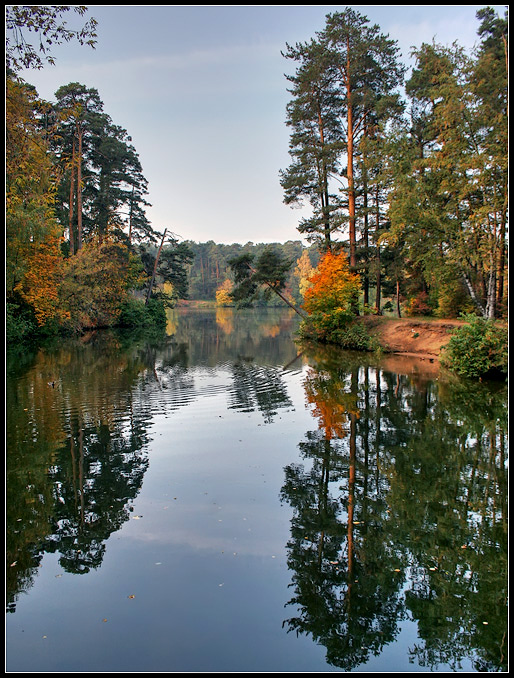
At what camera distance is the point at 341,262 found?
26.7 meters

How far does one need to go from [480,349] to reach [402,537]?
37.4 feet

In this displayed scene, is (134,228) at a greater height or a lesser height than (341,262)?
greater

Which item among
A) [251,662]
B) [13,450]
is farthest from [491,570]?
[13,450]

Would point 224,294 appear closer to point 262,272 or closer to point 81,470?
point 262,272

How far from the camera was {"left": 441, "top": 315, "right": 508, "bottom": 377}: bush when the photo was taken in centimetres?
1476

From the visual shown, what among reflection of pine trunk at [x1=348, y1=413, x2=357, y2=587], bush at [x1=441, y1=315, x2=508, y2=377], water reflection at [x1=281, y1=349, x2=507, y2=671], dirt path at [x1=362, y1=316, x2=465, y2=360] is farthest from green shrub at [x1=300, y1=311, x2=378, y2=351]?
reflection of pine trunk at [x1=348, y1=413, x2=357, y2=587]

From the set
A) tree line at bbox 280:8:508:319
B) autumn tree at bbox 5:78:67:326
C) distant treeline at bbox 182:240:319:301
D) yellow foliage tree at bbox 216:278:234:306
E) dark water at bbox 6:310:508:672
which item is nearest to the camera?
dark water at bbox 6:310:508:672

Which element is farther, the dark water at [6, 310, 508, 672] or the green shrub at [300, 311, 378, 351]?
the green shrub at [300, 311, 378, 351]

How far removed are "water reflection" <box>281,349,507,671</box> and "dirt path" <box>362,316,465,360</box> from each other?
11.3 meters

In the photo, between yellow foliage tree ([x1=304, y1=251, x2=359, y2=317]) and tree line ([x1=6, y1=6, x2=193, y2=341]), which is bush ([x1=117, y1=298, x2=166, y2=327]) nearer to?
tree line ([x1=6, y1=6, x2=193, y2=341])

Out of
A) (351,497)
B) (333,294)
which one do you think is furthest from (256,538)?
(333,294)

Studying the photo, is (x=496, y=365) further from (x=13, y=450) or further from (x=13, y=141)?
(x=13, y=141)

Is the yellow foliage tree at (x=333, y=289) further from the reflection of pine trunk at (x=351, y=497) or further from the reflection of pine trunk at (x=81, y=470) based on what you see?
the reflection of pine trunk at (x=81, y=470)

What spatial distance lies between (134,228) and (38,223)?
32.5m
